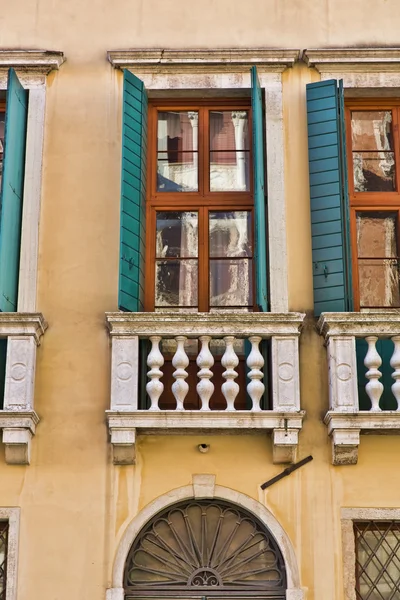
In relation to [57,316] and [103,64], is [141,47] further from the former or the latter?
[57,316]

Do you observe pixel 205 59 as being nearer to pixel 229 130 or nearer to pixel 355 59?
pixel 229 130

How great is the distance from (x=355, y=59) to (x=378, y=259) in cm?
198

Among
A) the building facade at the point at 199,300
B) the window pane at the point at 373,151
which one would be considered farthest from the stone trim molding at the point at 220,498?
the window pane at the point at 373,151

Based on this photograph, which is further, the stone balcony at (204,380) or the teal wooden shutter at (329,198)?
the teal wooden shutter at (329,198)

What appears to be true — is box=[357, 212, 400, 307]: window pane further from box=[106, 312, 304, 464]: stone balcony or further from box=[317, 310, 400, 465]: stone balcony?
box=[106, 312, 304, 464]: stone balcony

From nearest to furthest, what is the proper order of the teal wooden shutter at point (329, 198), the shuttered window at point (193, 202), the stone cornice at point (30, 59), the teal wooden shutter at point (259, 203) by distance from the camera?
the teal wooden shutter at point (259, 203), the teal wooden shutter at point (329, 198), the shuttered window at point (193, 202), the stone cornice at point (30, 59)

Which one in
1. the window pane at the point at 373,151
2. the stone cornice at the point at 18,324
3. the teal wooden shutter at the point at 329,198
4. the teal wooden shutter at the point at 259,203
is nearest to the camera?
the stone cornice at the point at 18,324

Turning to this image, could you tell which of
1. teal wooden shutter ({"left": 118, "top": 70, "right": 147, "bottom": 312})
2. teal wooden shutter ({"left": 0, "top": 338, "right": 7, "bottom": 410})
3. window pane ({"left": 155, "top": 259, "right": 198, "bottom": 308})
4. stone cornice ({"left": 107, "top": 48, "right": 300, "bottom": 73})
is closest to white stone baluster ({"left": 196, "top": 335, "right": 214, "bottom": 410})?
teal wooden shutter ({"left": 118, "top": 70, "right": 147, "bottom": 312})

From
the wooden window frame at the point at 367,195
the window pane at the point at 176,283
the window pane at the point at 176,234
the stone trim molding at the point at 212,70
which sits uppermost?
the stone trim molding at the point at 212,70

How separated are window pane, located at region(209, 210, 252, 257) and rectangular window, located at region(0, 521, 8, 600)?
3190 mm

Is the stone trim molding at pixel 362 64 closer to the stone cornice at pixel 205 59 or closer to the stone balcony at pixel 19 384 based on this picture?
the stone cornice at pixel 205 59

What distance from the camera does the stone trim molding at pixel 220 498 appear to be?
33.7 ft

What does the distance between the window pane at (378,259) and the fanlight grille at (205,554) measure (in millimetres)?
2411

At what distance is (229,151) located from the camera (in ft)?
39.5
